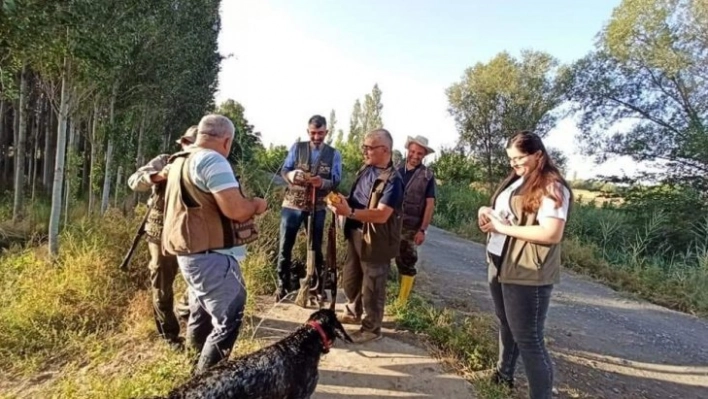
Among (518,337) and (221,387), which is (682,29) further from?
(221,387)

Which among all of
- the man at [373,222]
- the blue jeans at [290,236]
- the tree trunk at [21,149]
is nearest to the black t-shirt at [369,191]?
the man at [373,222]

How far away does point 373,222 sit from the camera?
3.29m

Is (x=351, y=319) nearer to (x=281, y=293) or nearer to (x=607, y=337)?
(x=281, y=293)

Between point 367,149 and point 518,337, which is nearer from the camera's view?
point 518,337

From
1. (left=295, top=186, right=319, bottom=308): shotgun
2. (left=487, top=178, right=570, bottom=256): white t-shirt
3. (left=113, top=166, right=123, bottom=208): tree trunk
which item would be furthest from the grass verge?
(left=113, top=166, right=123, bottom=208): tree trunk

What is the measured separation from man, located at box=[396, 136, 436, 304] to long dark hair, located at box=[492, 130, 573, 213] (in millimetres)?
1642

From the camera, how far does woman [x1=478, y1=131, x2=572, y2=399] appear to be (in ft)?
8.10

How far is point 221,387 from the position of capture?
2098mm

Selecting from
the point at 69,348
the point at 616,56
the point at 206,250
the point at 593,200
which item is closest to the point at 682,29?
the point at 616,56

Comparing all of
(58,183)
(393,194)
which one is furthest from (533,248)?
(58,183)

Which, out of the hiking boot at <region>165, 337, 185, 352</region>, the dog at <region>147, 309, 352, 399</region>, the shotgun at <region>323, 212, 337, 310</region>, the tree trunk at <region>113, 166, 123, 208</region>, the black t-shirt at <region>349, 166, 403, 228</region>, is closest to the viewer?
the dog at <region>147, 309, 352, 399</region>

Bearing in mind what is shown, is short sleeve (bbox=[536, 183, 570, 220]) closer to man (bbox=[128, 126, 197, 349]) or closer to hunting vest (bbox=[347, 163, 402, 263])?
hunting vest (bbox=[347, 163, 402, 263])

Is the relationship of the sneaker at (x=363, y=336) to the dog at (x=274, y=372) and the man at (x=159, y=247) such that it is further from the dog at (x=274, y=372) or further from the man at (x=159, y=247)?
the man at (x=159, y=247)

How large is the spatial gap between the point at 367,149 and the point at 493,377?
1955 mm
